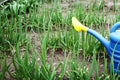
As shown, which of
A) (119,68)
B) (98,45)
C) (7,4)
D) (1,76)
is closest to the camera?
(1,76)

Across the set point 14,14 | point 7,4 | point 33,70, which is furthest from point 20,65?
point 7,4

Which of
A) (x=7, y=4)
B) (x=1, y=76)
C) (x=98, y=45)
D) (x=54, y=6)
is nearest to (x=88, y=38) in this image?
(x=98, y=45)

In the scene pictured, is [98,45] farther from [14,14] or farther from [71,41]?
[14,14]

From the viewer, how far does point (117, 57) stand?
75.2 inches

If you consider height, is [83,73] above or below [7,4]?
below

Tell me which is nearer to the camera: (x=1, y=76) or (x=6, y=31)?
(x=1, y=76)

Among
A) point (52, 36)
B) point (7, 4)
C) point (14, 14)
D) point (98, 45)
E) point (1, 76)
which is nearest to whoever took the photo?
point (1, 76)

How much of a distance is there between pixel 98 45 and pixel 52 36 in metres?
0.42

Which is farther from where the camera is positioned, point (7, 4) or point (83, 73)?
point (7, 4)

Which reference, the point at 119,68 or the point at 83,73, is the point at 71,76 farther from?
the point at 119,68

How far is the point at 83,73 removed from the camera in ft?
6.01

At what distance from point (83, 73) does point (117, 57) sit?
0.25 metres

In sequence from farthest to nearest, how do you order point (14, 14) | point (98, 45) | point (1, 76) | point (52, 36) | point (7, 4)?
point (7, 4) < point (14, 14) < point (52, 36) < point (98, 45) < point (1, 76)

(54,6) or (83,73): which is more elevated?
(54,6)
